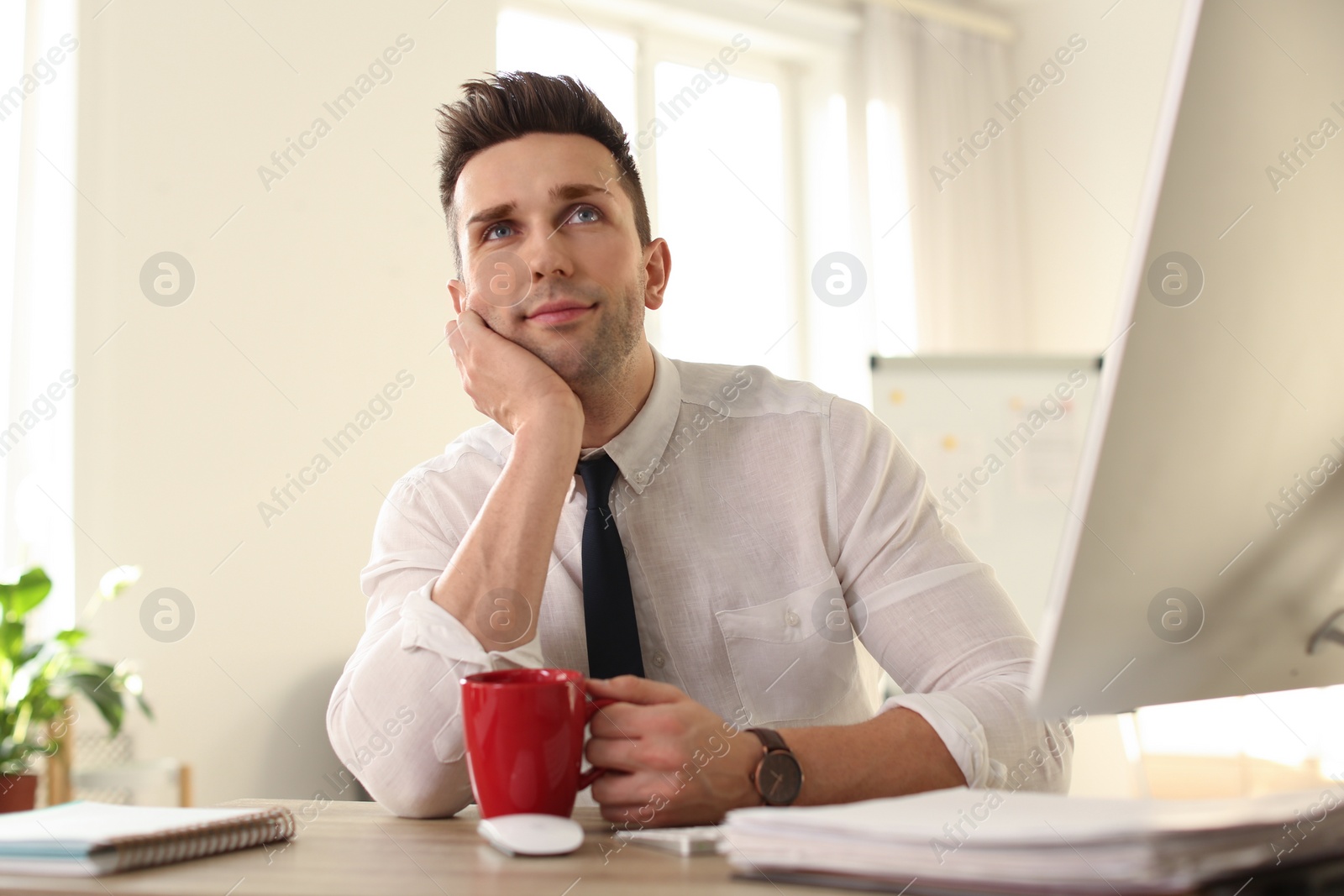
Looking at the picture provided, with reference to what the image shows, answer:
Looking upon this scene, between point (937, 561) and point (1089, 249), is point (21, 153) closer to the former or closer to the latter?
point (937, 561)

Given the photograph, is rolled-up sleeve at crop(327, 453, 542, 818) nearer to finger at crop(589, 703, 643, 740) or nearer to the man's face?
finger at crop(589, 703, 643, 740)

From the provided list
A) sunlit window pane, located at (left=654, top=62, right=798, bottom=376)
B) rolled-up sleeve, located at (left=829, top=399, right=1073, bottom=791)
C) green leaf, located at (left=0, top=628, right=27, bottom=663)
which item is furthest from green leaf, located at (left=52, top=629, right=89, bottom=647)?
sunlit window pane, located at (left=654, top=62, right=798, bottom=376)

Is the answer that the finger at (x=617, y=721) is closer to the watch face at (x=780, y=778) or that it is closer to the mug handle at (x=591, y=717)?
the mug handle at (x=591, y=717)

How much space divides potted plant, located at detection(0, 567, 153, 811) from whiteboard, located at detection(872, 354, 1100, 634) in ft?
7.85

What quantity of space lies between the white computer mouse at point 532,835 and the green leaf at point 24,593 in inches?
83.8

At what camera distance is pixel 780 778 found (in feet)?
2.93

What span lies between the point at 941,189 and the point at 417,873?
4.41m

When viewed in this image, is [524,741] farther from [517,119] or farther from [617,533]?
[517,119]

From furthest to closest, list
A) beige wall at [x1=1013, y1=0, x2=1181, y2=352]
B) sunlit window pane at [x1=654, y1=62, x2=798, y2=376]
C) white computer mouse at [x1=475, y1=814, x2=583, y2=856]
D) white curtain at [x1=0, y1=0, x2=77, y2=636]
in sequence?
beige wall at [x1=1013, y1=0, x2=1181, y2=352] → sunlit window pane at [x1=654, y1=62, x2=798, y2=376] → white curtain at [x1=0, y1=0, x2=77, y2=636] → white computer mouse at [x1=475, y1=814, x2=583, y2=856]

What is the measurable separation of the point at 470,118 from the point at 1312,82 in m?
1.19

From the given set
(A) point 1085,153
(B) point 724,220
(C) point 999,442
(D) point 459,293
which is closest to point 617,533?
(D) point 459,293

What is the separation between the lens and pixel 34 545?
275 cm

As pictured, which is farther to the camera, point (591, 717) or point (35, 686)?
point (35, 686)

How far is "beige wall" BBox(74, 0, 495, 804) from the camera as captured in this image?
9.29ft
